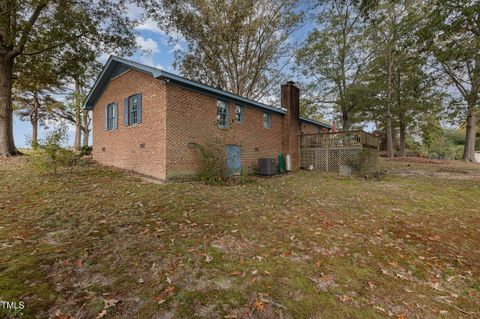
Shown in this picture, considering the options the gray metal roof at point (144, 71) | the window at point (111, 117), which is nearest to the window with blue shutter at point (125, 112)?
the window at point (111, 117)

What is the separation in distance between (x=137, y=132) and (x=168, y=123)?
97.2 inches

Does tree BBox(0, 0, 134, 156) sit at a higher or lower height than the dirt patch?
higher

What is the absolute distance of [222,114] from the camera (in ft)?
37.1

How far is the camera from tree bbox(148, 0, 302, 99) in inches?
673

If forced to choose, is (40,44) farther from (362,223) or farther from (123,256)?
(362,223)

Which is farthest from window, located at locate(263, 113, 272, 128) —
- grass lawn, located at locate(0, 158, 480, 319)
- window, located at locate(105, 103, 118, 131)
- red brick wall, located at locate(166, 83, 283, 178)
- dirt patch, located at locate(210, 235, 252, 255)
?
dirt patch, located at locate(210, 235, 252, 255)

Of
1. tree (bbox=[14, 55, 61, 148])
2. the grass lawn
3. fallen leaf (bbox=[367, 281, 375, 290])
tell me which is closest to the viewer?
the grass lawn

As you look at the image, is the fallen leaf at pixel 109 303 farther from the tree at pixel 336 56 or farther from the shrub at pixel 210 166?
the tree at pixel 336 56

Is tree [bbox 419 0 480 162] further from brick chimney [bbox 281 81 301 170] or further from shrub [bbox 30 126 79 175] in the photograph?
shrub [bbox 30 126 79 175]

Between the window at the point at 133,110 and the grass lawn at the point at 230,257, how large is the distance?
496cm

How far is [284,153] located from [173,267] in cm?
1294

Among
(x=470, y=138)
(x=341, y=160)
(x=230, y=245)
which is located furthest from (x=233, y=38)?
(x=470, y=138)

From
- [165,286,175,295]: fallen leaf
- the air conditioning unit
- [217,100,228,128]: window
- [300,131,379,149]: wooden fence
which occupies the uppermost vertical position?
[217,100,228,128]: window

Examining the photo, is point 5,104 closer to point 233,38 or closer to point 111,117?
point 111,117
